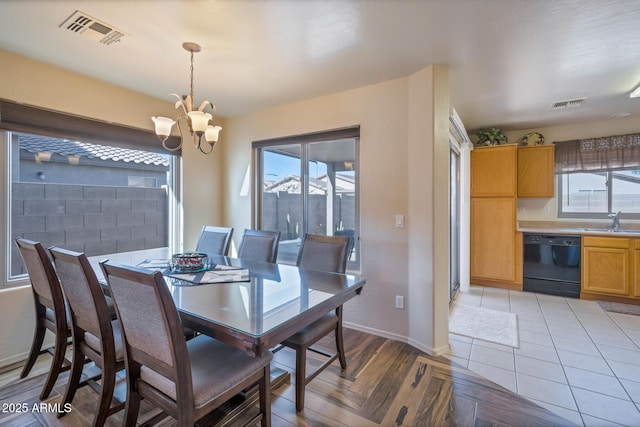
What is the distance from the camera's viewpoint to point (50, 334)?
2.48m

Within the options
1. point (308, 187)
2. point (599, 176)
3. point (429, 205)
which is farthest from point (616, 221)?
point (308, 187)

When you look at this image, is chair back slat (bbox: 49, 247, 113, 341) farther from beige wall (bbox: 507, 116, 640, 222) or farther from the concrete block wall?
beige wall (bbox: 507, 116, 640, 222)

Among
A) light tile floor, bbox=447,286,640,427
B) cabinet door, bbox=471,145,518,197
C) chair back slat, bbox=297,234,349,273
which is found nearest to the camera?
light tile floor, bbox=447,286,640,427

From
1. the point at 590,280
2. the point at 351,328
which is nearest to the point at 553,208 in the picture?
the point at 590,280

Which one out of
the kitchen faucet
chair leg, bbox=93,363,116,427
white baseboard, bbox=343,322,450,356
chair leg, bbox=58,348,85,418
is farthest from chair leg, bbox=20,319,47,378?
the kitchen faucet

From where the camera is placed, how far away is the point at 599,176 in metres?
4.16

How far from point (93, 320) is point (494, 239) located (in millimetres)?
4714

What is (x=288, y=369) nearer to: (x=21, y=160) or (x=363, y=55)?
(x=363, y=55)

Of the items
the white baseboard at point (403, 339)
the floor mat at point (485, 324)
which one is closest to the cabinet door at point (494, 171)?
the floor mat at point (485, 324)

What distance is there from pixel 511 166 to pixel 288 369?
4056 mm

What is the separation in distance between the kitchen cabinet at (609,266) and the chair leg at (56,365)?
5.50 m

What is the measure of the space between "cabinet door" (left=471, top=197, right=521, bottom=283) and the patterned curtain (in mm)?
1060

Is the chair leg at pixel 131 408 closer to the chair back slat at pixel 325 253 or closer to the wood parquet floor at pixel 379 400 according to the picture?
the wood parquet floor at pixel 379 400

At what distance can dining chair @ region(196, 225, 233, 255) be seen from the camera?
9.32 feet
